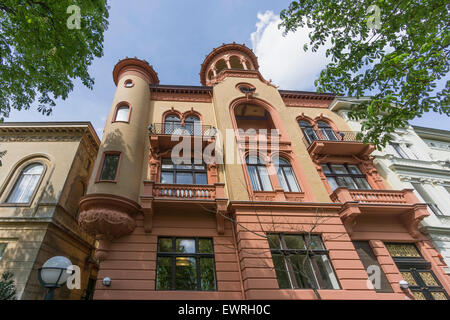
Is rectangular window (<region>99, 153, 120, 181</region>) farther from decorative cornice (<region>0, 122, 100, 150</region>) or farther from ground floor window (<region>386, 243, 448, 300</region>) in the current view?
ground floor window (<region>386, 243, 448, 300</region>)

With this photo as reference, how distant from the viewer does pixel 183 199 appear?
11.0m

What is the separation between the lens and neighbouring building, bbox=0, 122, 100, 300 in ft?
35.7

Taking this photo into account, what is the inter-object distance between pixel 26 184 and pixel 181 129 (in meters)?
9.81

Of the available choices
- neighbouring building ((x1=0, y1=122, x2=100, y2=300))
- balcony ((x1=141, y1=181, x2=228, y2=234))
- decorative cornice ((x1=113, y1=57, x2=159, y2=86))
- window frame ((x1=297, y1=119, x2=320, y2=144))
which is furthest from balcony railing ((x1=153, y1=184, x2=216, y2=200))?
decorative cornice ((x1=113, y1=57, x2=159, y2=86))

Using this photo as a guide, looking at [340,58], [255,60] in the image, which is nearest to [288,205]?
[340,58]

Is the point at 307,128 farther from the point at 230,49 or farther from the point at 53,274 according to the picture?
the point at 53,274

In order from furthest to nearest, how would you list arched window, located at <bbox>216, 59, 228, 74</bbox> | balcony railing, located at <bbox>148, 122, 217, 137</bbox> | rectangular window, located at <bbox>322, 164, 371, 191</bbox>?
arched window, located at <bbox>216, 59, 228, 74</bbox> < balcony railing, located at <bbox>148, 122, 217, 137</bbox> < rectangular window, located at <bbox>322, 164, 371, 191</bbox>

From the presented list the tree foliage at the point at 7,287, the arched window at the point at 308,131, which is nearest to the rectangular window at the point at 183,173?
the tree foliage at the point at 7,287

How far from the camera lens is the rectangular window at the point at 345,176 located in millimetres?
14305

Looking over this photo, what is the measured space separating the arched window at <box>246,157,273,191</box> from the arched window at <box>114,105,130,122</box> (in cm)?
835

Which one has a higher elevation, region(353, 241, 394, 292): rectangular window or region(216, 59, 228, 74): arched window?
region(216, 59, 228, 74): arched window

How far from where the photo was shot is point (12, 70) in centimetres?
1015

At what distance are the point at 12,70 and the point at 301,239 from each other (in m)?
15.5

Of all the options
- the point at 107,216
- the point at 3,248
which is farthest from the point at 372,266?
the point at 3,248
